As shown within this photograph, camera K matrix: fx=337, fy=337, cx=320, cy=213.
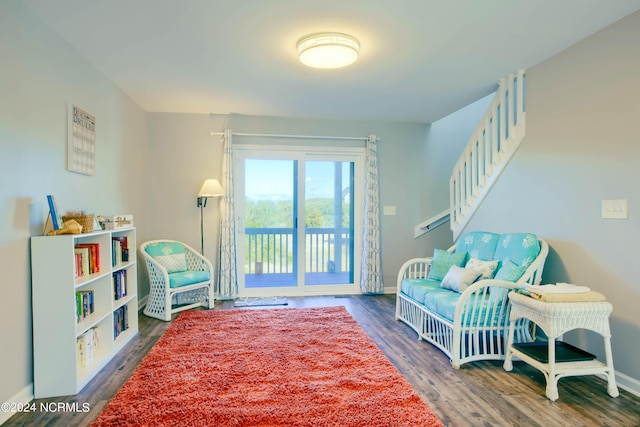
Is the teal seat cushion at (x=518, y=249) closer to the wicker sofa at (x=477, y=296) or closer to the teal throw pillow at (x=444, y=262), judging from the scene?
the wicker sofa at (x=477, y=296)

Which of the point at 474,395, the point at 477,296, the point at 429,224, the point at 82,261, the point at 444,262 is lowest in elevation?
the point at 474,395

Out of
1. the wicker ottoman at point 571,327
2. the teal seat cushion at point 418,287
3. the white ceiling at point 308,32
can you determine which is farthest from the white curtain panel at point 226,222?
the wicker ottoman at point 571,327

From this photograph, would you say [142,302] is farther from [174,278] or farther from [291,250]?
[291,250]

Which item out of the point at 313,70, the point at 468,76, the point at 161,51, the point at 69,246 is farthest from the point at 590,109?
the point at 69,246

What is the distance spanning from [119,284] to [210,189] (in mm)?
1573

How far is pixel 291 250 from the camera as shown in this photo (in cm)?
476

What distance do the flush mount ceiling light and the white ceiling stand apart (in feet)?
0.20

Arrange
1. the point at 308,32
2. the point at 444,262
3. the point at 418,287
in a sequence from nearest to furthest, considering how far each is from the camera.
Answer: the point at 308,32 → the point at 418,287 → the point at 444,262

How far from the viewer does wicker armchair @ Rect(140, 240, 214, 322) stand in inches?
143

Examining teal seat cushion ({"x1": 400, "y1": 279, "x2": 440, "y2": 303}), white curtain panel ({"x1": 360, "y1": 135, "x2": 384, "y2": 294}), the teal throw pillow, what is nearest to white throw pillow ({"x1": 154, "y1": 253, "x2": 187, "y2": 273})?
white curtain panel ({"x1": 360, "y1": 135, "x2": 384, "y2": 294})

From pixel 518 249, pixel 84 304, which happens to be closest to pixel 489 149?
pixel 518 249

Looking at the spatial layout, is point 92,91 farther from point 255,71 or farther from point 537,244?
point 537,244

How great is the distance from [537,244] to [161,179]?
427 centimetres

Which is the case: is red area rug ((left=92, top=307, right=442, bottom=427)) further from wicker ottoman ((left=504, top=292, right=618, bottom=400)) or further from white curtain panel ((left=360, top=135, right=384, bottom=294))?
white curtain panel ((left=360, top=135, right=384, bottom=294))
